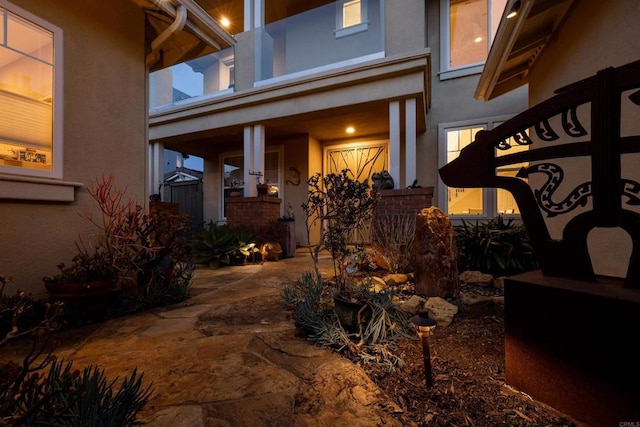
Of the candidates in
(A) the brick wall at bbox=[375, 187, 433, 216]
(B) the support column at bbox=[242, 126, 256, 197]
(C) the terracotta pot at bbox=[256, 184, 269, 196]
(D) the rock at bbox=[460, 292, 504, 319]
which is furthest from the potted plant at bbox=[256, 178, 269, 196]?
(D) the rock at bbox=[460, 292, 504, 319]

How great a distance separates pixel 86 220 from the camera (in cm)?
284

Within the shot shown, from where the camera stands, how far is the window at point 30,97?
7.92 ft

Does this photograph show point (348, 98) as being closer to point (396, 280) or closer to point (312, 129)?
point (312, 129)

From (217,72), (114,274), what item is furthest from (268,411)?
(217,72)

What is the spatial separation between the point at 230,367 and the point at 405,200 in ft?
11.7

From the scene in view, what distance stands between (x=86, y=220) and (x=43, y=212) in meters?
0.36

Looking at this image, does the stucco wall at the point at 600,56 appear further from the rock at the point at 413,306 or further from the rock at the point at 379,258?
the rock at the point at 379,258

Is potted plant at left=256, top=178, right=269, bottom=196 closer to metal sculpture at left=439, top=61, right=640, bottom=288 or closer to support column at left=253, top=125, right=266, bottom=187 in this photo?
support column at left=253, top=125, right=266, bottom=187

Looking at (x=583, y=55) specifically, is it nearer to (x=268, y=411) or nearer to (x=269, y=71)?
(x=268, y=411)

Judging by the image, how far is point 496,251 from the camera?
342 cm

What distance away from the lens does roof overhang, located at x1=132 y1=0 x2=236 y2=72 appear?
3.12 metres

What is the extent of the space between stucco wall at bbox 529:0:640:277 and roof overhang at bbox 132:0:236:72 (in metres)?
4.01

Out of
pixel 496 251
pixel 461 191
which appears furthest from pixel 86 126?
pixel 461 191

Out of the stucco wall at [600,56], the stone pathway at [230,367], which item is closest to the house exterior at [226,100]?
the stone pathway at [230,367]
